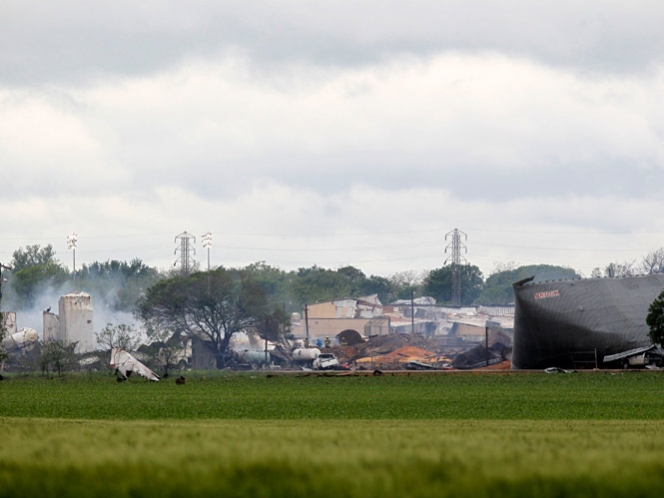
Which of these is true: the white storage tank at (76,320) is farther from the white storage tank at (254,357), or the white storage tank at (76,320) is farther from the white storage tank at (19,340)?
the white storage tank at (254,357)

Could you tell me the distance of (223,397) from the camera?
50.6 m

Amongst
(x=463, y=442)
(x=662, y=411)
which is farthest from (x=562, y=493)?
(x=662, y=411)

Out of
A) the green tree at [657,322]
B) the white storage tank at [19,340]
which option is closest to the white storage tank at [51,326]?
the white storage tank at [19,340]

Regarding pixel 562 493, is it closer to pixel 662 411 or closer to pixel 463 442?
pixel 463 442

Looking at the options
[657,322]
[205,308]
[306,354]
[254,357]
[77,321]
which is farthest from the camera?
[205,308]

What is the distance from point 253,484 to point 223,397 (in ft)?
135

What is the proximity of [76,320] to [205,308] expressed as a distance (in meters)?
19.1

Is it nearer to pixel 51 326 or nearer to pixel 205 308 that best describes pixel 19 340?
pixel 51 326

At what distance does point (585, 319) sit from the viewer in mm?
88750

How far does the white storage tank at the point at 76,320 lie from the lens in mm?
135125

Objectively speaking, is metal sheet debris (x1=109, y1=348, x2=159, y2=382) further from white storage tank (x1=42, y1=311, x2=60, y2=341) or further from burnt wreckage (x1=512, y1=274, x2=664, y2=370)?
white storage tank (x1=42, y1=311, x2=60, y2=341)

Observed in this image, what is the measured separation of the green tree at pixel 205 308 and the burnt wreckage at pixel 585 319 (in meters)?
61.9

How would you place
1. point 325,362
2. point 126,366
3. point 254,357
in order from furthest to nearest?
point 254,357, point 325,362, point 126,366

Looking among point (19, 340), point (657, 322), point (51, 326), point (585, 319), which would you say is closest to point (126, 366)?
point (585, 319)
